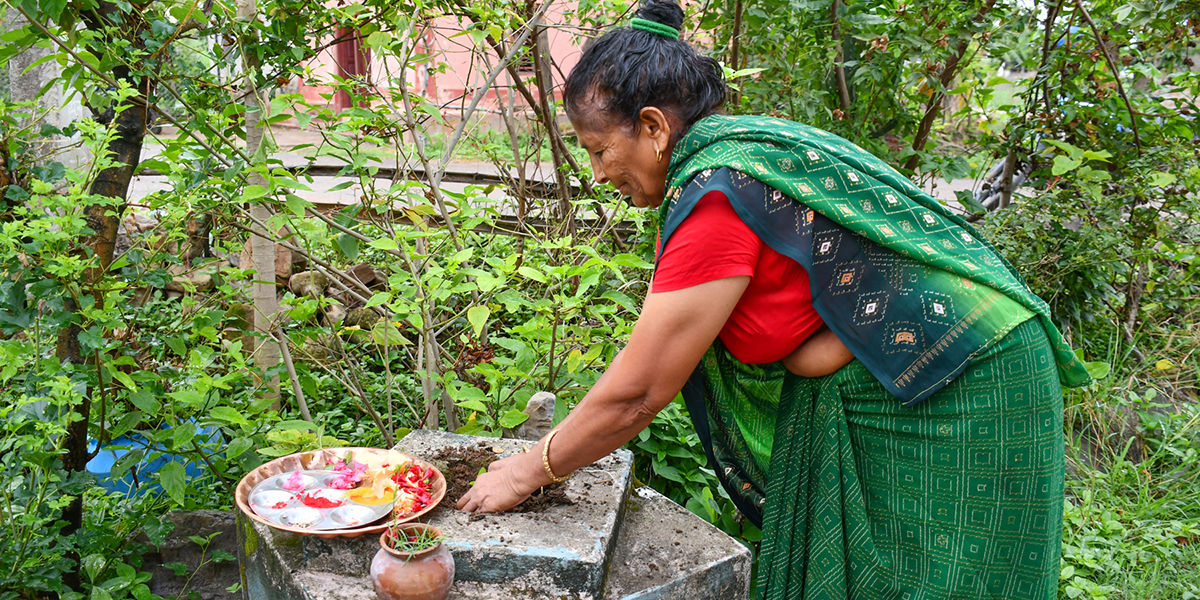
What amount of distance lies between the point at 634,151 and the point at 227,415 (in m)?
1.45

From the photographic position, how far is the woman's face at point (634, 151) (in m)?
1.70

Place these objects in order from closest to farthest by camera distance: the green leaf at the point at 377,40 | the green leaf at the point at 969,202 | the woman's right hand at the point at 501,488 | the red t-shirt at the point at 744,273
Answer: the red t-shirt at the point at 744,273 < the woman's right hand at the point at 501,488 < the green leaf at the point at 377,40 < the green leaf at the point at 969,202

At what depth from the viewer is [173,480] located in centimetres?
238

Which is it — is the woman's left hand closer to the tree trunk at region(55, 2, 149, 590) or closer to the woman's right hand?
the woman's right hand

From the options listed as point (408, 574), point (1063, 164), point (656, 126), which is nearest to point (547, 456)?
point (408, 574)

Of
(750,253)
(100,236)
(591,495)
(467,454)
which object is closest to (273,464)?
(467,454)

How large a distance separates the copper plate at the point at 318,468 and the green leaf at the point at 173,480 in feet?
1.47

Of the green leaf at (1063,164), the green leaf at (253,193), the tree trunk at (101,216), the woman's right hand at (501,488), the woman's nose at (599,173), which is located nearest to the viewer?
the woman's nose at (599,173)

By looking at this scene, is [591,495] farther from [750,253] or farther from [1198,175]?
[1198,175]

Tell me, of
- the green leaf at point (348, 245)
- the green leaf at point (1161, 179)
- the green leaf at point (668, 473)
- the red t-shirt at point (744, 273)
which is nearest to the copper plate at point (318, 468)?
the green leaf at point (348, 245)

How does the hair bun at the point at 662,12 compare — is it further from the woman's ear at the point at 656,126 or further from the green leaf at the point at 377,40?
the green leaf at the point at 377,40

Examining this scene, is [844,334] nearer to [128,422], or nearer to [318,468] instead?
[318,468]

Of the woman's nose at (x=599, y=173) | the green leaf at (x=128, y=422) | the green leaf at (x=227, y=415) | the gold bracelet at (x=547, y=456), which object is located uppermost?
the woman's nose at (x=599, y=173)

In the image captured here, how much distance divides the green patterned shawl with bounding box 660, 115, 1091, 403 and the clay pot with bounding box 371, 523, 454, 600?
0.83 metres
